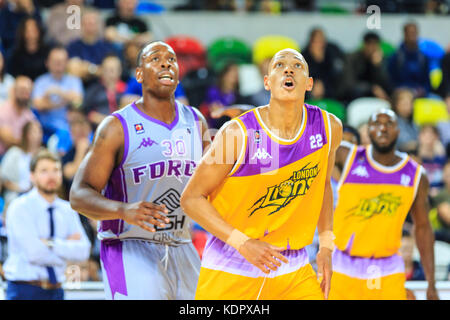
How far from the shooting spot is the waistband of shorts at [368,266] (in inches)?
240

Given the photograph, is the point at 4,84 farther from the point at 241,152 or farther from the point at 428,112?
the point at 241,152

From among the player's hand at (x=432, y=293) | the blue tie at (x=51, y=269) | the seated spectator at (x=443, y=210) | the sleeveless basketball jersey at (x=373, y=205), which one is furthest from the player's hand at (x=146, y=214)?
the seated spectator at (x=443, y=210)

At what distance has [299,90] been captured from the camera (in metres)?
4.31

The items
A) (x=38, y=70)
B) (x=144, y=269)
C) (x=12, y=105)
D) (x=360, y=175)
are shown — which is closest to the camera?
(x=144, y=269)

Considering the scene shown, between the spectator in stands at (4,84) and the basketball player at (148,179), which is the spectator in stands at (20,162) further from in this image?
the basketball player at (148,179)

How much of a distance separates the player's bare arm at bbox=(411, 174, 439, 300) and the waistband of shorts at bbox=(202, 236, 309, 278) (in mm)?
1918

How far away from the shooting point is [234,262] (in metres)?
4.30

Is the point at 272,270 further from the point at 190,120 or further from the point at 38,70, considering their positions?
the point at 38,70

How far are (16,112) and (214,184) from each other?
5504 millimetres

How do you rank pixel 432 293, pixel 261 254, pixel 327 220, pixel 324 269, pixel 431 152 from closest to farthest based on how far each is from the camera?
pixel 261 254 → pixel 324 269 → pixel 327 220 → pixel 432 293 → pixel 431 152

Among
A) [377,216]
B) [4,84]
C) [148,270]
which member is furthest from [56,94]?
[148,270]

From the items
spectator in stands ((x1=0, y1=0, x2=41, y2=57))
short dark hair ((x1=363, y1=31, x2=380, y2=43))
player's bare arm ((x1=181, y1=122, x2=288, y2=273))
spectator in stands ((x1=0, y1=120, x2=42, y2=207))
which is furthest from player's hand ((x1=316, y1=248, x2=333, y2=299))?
short dark hair ((x1=363, y1=31, x2=380, y2=43))

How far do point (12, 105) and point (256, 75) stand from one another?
3604 mm
